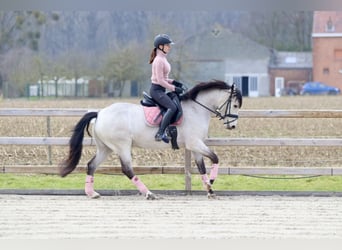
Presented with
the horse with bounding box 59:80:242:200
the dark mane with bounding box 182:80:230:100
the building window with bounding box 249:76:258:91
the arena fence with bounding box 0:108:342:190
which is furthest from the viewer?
the building window with bounding box 249:76:258:91

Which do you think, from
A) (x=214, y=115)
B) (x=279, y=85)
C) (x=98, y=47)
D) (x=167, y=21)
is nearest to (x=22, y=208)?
(x=214, y=115)

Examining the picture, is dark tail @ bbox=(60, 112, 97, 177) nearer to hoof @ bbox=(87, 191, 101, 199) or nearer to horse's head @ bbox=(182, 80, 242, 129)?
hoof @ bbox=(87, 191, 101, 199)

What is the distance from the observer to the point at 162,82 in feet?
26.6

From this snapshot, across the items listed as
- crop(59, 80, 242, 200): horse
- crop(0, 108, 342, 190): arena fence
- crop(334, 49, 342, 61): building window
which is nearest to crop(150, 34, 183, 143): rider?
crop(59, 80, 242, 200): horse

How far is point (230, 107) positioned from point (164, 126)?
0.88 m

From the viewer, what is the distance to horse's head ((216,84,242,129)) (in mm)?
8508

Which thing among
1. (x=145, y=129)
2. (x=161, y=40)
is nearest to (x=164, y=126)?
(x=145, y=129)

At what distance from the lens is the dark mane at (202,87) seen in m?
8.50

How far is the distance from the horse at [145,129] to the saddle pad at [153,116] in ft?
0.20

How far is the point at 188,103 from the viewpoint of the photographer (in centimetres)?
851

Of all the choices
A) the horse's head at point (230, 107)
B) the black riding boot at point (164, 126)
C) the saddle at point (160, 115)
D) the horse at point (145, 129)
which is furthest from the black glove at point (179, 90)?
the horse's head at point (230, 107)

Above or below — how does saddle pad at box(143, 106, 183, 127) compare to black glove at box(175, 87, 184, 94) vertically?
below

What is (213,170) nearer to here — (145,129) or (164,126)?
(164,126)

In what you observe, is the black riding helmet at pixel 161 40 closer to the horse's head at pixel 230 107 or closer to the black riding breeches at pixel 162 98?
the black riding breeches at pixel 162 98
